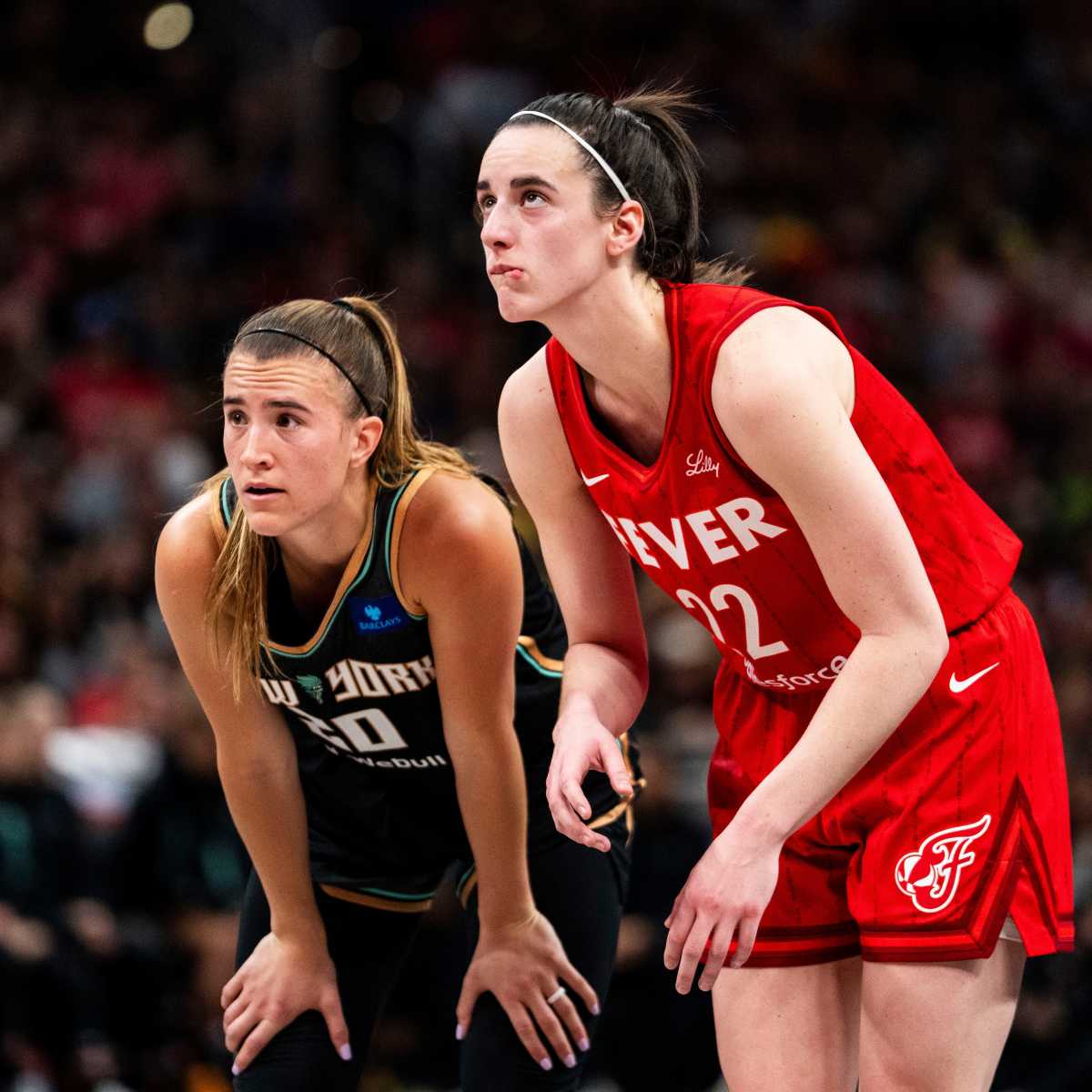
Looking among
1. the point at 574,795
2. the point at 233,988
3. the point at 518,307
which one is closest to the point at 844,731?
the point at 574,795

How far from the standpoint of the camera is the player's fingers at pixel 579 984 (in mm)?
2885

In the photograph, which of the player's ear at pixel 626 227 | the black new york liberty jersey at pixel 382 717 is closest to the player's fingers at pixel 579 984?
the black new york liberty jersey at pixel 382 717

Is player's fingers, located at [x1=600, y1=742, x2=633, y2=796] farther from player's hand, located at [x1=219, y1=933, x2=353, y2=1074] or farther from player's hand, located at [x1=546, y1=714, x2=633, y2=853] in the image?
player's hand, located at [x1=219, y1=933, x2=353, y2=1074]

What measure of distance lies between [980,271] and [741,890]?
246 inches

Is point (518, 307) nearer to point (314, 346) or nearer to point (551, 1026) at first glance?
point (314, 346)

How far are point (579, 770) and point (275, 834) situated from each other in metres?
0.76

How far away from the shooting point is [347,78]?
8484 mm

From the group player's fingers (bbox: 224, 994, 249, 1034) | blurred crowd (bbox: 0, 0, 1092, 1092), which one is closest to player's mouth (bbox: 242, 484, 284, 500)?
player's fingers (bbox: 224, 994, 249, 1034)

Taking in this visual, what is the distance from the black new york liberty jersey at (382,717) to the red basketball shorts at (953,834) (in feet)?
1.83

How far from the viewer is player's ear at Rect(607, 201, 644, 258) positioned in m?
2.42

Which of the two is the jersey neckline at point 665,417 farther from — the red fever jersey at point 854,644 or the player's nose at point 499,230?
the player's nose at point 499,230

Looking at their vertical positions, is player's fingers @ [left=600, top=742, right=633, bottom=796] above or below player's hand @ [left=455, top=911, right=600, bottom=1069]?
above

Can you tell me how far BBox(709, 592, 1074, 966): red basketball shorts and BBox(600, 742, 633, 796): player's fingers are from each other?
321 mm

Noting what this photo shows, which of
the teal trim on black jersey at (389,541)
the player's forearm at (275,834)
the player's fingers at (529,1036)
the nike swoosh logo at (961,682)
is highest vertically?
the teal trim on black jersey at (389,541)
